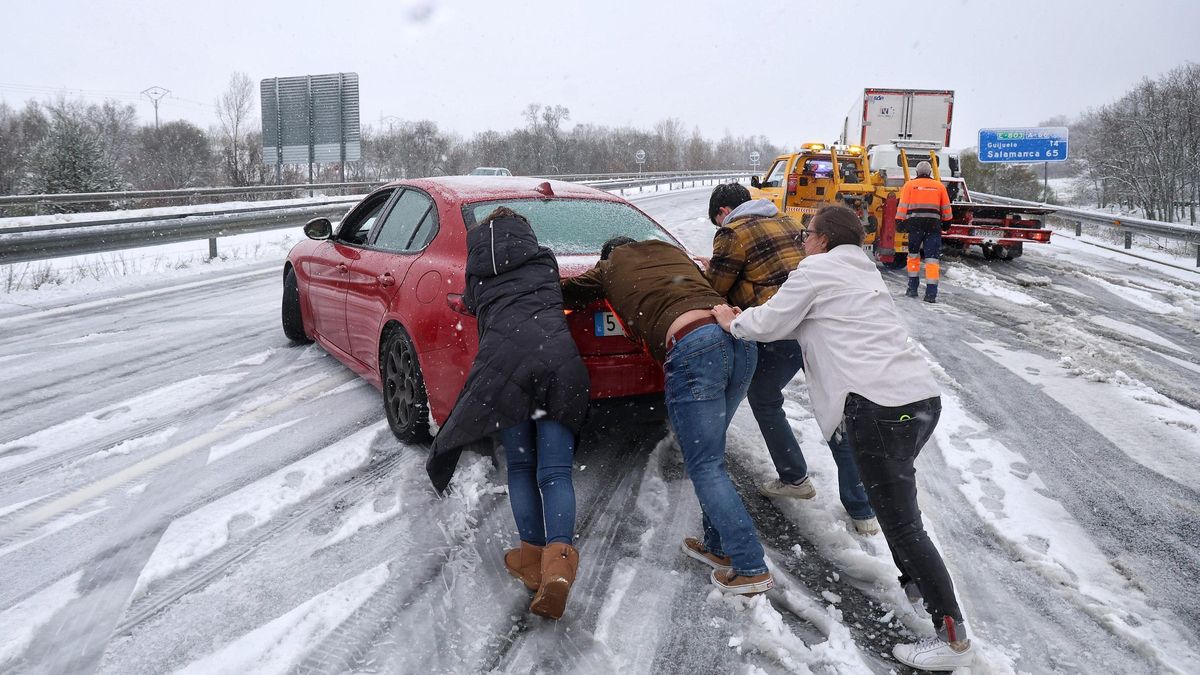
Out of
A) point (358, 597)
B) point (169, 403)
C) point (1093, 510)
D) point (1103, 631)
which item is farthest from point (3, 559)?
point (1093, 510)

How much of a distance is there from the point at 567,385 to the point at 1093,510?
275 centimetres

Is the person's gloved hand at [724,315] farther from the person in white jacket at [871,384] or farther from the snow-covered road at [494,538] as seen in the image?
the snow-covered road at [494,538]

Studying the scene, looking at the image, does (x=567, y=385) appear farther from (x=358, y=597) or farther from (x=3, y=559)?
(x=3, y=559)

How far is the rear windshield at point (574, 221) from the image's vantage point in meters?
4.16

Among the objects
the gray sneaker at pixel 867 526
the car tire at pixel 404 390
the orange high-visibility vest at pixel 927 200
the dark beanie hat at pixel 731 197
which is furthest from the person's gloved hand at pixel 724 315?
the orange high-visibility vest at pixel 927 200

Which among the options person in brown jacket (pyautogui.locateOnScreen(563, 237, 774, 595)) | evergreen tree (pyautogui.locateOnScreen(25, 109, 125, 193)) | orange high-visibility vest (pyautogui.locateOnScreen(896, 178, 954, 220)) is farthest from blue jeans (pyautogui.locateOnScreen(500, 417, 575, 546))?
evergreen tree (pyautogui.locateOnScreen(25, 109, 125, 193))

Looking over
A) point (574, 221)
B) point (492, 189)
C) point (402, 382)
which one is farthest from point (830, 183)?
point (402, 382)

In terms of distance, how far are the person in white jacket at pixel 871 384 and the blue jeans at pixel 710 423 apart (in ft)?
0.43

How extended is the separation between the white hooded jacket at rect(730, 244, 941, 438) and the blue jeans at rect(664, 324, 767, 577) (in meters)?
0.14

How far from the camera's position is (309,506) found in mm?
3607

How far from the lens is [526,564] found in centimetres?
296

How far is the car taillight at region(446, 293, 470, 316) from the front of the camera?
143 inches

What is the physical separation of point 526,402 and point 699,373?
0.69 metres

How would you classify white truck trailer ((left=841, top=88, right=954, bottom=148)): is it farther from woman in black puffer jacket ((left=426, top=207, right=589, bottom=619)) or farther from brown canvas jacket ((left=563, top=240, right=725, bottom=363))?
woman in black puffer jacket ((left=426, top=207, right=589, bottom=619))
